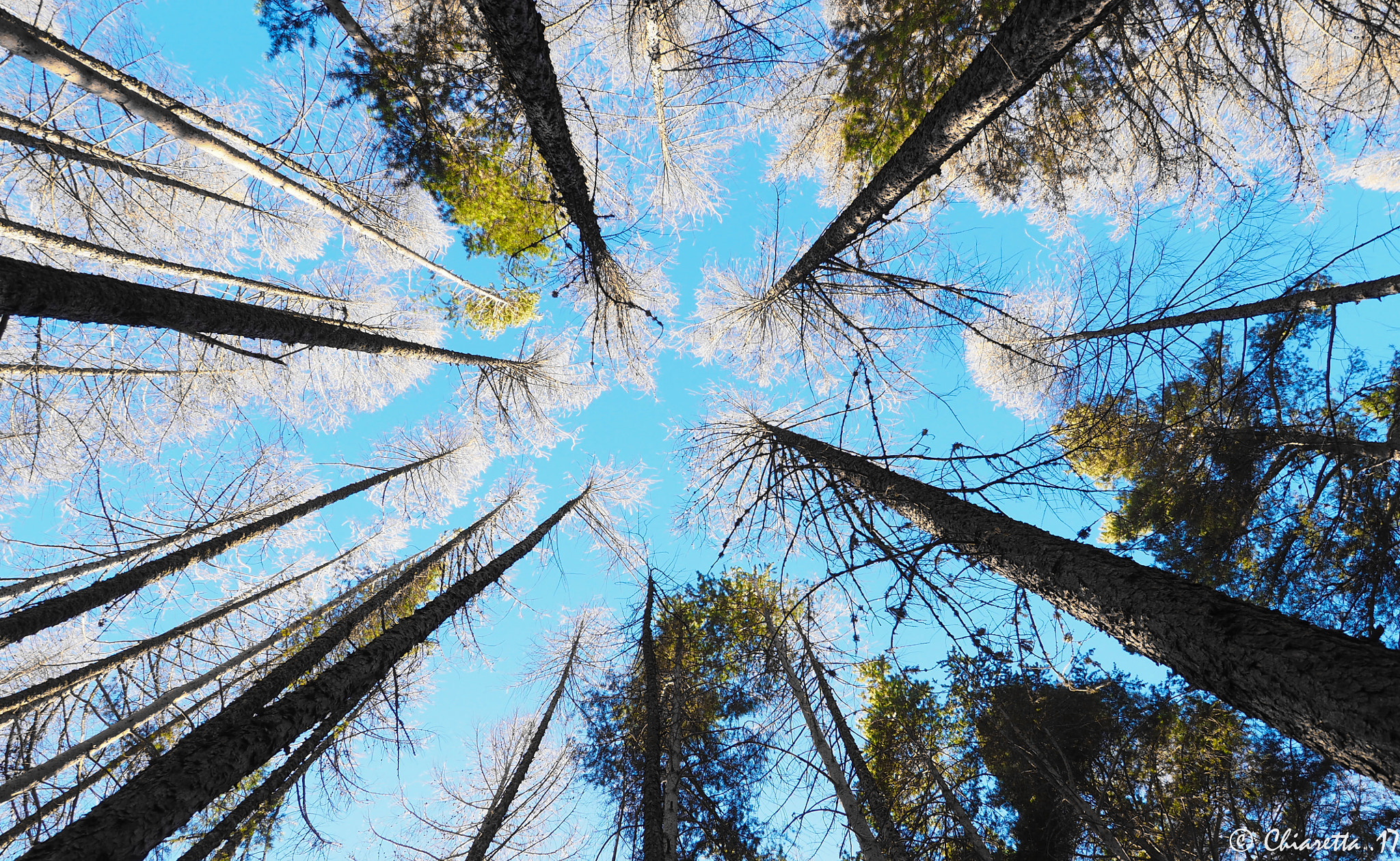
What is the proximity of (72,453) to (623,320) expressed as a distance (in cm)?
885

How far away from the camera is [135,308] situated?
2443 mm

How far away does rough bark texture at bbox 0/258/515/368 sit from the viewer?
2006 millimetres

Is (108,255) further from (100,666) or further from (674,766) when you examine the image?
(674,766)

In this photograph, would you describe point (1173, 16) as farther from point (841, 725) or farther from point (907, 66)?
point (841, 725)

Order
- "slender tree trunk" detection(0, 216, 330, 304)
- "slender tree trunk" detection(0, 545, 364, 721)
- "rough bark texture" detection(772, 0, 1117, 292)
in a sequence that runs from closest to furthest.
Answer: "rough bark texture" detection(772, 0, 1117, 292), "slender tree trunk" detection(0, 216, 330, 304), "slender tree trunk" detection(0, 545, 364, 721)

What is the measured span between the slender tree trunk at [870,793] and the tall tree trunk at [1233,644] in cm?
209

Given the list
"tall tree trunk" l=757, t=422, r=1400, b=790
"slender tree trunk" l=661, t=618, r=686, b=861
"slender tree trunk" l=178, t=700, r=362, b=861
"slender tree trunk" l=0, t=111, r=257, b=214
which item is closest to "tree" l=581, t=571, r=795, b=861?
"slender tree trunk" l=661, t=618, r=686, b=861

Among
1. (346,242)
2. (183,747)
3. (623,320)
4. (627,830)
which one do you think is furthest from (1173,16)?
(346,242)

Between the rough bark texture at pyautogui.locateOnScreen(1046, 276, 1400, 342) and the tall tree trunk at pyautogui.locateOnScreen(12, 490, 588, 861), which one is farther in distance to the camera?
the rough bark texture at pyautogui.locateOnScreen(1046, 276, 1400, 342)

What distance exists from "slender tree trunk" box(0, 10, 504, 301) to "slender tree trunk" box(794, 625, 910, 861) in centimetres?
719

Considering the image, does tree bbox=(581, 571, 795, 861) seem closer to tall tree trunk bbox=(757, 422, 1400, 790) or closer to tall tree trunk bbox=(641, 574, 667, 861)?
tall tree trunk bbox=(641, 574, 667, 861)

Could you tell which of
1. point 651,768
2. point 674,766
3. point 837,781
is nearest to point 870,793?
point 837,781

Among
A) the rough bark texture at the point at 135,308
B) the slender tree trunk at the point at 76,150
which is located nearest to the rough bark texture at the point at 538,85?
the rough bark texture at the point at 135,308

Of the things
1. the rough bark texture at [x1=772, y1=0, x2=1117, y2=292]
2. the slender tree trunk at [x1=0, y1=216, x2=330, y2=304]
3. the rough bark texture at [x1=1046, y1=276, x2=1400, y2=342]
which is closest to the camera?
the rough bark texture at [x1=772, y1=0, x2=1117, y2=292]
